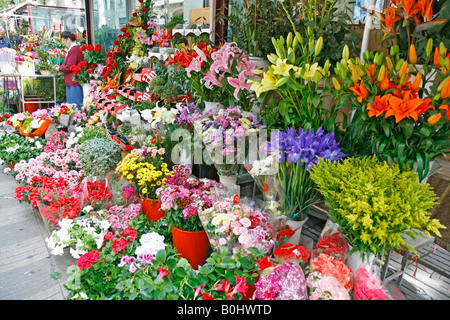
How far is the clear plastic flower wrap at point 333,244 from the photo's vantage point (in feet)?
5.29

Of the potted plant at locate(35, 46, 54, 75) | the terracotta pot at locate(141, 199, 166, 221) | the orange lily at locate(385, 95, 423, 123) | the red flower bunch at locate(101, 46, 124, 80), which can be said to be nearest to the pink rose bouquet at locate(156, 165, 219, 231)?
the terracotta pot at locate(141, 199, 166, 221)

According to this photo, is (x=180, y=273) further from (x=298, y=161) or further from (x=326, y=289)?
(x=298, y=161)

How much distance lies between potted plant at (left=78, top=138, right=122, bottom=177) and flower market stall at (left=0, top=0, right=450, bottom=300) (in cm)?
2

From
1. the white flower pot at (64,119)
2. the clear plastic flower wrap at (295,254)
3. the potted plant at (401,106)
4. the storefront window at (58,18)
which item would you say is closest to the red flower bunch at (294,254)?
the clear plastic flower wrap at (295,254)

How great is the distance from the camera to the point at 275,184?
6.41ft

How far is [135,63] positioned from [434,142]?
391 centimetres

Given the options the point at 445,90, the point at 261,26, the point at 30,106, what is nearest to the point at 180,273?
the point at 445,90

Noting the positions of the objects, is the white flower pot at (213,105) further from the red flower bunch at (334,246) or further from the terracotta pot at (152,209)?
the red flower bunch at (334,246)

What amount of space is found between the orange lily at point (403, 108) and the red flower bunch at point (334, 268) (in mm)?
670

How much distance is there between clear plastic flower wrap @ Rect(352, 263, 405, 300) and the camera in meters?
1.33

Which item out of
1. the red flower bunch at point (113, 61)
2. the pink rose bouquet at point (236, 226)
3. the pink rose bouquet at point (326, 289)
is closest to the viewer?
the pink rose bouquet at point (326, 289)

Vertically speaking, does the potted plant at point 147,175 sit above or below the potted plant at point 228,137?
below
